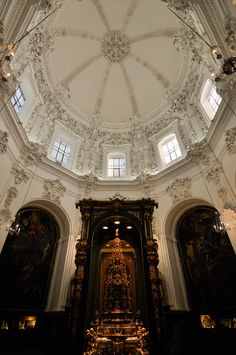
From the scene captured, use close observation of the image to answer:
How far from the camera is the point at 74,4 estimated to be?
1405 cm

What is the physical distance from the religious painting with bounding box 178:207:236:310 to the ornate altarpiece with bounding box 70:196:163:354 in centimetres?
293

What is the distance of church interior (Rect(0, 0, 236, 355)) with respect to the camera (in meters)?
8.05

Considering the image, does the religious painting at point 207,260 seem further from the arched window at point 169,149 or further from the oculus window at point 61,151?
the oculus window at point 61,151

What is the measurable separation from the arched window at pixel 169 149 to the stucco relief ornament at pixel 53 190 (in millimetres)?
7031

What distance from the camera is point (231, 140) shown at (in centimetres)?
901

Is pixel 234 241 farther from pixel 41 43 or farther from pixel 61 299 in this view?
pixel 41 43

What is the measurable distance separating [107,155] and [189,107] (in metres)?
6.70

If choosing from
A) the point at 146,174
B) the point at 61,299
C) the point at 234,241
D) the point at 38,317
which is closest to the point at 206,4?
the point at 146,174

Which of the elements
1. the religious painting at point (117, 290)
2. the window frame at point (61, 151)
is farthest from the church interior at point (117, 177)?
the window frame at point (61, 151)

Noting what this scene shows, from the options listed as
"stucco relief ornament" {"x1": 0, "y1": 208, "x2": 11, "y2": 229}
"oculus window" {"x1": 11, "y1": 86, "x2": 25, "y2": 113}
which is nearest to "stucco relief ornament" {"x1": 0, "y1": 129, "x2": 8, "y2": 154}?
"stucco relief ornament" {"x1": 0, "y1": 208, "x2": 11, "y2": 229}

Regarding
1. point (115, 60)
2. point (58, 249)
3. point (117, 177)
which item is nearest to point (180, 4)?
point (115, 60)

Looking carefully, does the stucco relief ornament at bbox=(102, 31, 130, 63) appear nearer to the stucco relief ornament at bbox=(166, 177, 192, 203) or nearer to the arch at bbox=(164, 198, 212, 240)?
the stucco relief ornament at bbox=(166, 177, 192, 203)

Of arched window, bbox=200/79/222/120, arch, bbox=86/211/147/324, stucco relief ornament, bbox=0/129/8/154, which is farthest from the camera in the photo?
arched window, bbox=200/79/222/120

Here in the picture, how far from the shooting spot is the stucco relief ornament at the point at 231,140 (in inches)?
351
